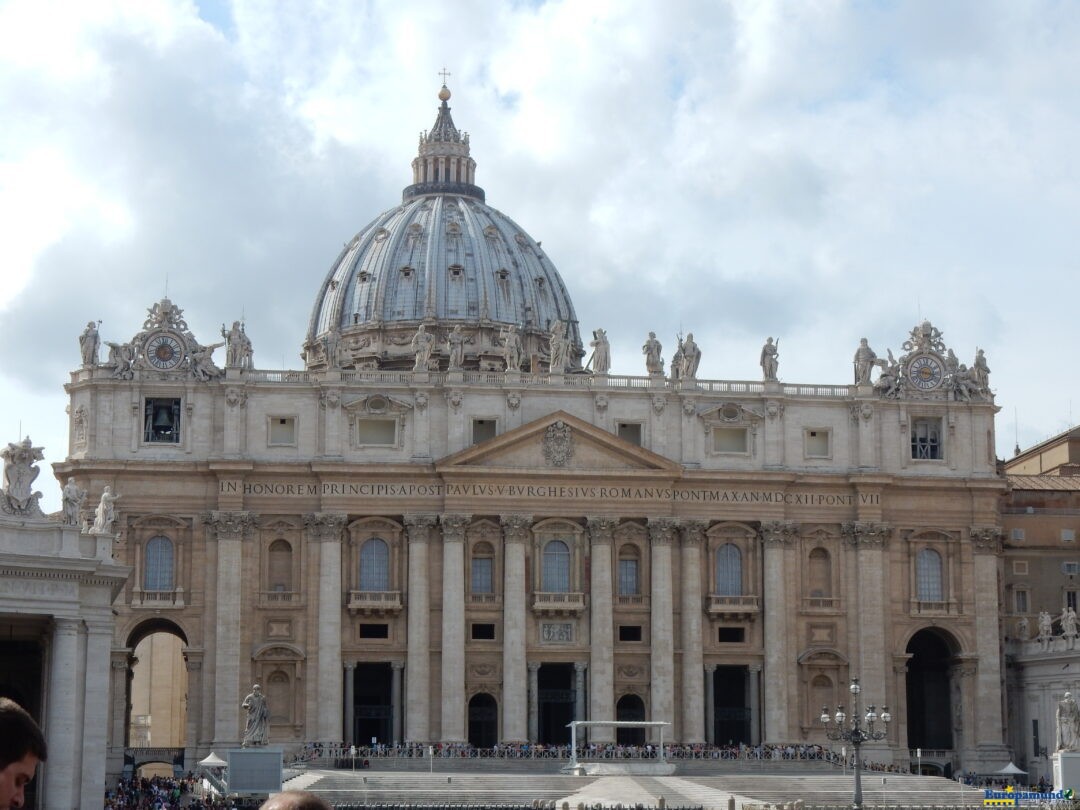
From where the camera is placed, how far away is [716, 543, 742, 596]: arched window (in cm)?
7962

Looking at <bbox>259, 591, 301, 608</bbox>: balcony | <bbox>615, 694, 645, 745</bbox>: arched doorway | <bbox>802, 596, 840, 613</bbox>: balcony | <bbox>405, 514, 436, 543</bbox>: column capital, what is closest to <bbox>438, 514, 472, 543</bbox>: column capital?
<bbox>405, 514, 436, 543</bbox>: column capital

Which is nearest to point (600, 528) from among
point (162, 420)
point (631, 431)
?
point (631, 431)

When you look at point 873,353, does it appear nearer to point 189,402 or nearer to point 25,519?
point 189,402

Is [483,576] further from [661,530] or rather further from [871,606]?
[871,606]

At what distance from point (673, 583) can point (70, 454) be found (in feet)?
82.3

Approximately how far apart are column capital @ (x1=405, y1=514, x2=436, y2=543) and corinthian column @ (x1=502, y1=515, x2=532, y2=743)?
3.05m

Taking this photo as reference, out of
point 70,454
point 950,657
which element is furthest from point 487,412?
point 950,657

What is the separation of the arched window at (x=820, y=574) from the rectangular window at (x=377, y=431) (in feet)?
59.8

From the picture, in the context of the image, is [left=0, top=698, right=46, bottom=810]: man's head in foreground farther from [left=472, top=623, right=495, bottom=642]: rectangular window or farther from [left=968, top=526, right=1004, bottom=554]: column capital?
[left=968, top=526, right=1004, bottom=554]: column capital

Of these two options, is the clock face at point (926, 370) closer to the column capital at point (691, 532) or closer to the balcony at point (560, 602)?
the column capital at point (691, 532)

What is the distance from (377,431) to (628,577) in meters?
12.0

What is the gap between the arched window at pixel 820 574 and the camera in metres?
80.1

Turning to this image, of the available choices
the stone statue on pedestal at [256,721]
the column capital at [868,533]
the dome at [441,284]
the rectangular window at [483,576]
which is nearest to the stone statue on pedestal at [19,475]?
the stone statue on pedestal at [256,721]

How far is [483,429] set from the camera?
79125mm
